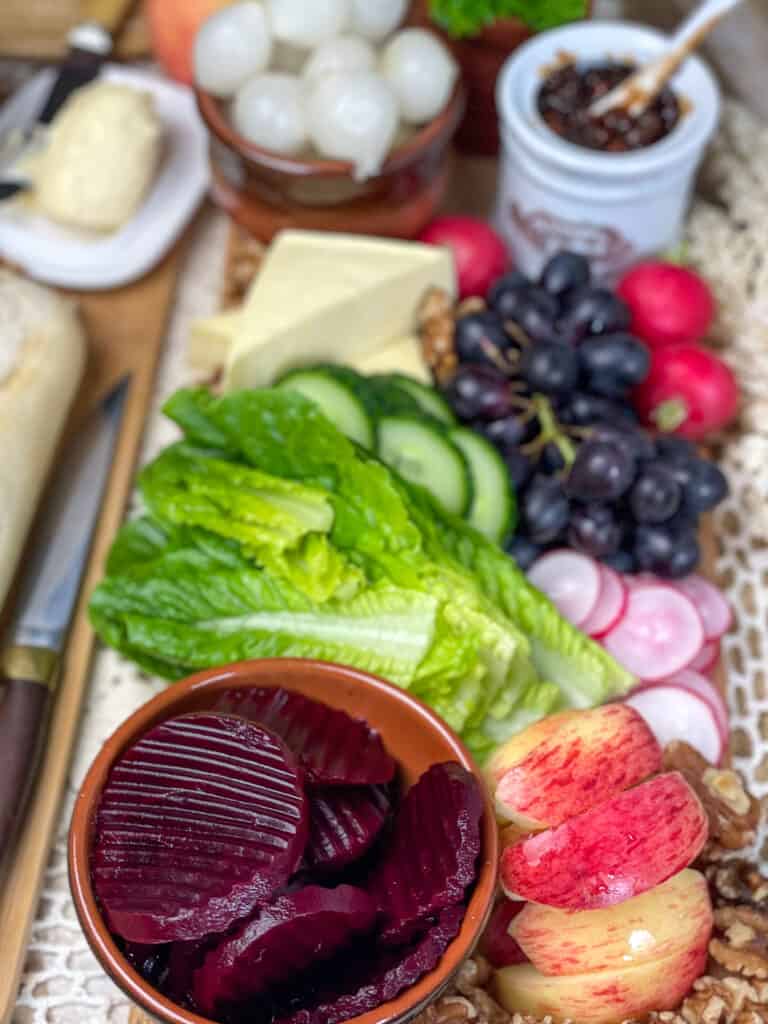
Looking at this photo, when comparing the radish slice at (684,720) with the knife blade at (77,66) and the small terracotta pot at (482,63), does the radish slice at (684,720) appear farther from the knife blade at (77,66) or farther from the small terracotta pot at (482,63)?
the knife blade at (77,66)

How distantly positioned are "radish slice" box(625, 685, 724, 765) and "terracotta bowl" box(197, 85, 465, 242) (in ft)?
2.60

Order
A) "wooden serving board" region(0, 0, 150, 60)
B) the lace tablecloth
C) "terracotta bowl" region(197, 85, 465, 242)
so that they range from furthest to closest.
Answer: "wooden serving board" region(0, 0, 150, 60) < "terracotta bowl" region(197, 85, 465, 242) < the lace tablecloth

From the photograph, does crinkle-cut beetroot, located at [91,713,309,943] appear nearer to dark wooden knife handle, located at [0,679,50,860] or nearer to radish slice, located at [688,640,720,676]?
dark wooden knife handle, located at [0,679,50,860]

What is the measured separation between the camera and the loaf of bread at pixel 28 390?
1.31 meters

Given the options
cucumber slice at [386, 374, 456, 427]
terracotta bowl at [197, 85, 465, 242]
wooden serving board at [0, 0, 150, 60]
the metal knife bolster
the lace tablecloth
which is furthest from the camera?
wooden serving board at [0, 0, 150, 60]

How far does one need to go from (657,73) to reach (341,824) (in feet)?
3.77

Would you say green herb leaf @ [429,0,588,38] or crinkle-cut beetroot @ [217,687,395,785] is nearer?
crinkle-cut beetroot @ [217,687,395,785]

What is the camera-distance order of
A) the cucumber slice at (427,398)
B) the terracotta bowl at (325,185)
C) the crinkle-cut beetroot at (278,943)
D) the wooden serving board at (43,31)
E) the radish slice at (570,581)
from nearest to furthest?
1. the crinkle-cut beetroot at (278,943)
2. the radish slice at (570,581)
3. the cucumber slice at (427,398)
4. the terracotta bowl at (325,185)
5. the wooden serving board at (43,31)

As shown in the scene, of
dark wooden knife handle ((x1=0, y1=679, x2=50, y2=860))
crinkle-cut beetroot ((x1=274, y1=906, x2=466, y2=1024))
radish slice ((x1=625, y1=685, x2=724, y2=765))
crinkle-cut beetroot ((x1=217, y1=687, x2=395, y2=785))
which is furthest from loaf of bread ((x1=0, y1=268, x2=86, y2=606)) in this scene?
radish slice ((x1=625, y1=685, x2=724, y2=765))

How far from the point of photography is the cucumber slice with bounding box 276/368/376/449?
1317 millimetres

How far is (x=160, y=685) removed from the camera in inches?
51.1

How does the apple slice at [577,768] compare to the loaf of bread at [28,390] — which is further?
the loaf of bread at [28,390]

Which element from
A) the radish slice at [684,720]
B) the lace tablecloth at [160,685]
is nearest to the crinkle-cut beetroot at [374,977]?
the lace tablecloth at [160,685]

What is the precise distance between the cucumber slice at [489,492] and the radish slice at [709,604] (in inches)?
8.7
